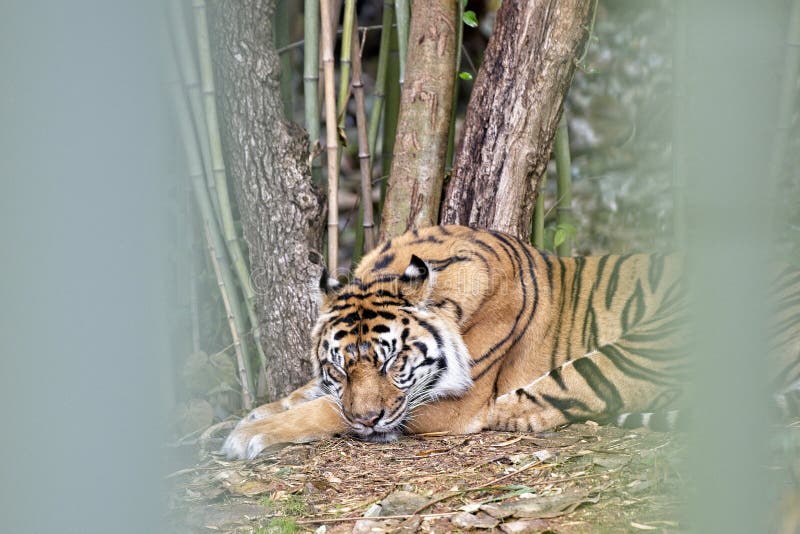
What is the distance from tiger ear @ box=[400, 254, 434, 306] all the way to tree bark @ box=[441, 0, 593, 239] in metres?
0.78

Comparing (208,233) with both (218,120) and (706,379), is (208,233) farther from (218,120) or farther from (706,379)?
(706,379)

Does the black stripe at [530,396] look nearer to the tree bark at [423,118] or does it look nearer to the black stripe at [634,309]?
the black stripe at [634,309]

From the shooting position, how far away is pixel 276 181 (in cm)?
415

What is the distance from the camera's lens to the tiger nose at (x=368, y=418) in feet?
11.3

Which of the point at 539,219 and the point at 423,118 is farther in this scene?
the point at 539,219

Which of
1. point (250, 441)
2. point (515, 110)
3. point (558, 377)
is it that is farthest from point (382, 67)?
point (250, 441)

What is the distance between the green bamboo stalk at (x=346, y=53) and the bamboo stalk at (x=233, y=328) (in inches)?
35.9

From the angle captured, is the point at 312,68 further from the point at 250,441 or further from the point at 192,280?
the point at 250,441

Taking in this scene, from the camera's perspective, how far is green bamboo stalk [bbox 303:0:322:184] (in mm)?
4246

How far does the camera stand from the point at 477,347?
12.3 ft

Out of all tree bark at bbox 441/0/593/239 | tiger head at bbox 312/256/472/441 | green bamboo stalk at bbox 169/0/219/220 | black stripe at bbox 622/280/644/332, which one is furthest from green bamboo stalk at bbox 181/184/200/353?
black stripe at bbox 622/280/644/332

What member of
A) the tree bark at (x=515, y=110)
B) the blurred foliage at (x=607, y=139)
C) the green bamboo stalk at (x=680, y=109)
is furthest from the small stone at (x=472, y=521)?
the blurred foliage at (x=607, y=139)

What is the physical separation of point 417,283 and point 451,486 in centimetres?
96

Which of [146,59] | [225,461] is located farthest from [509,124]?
[146,59]
